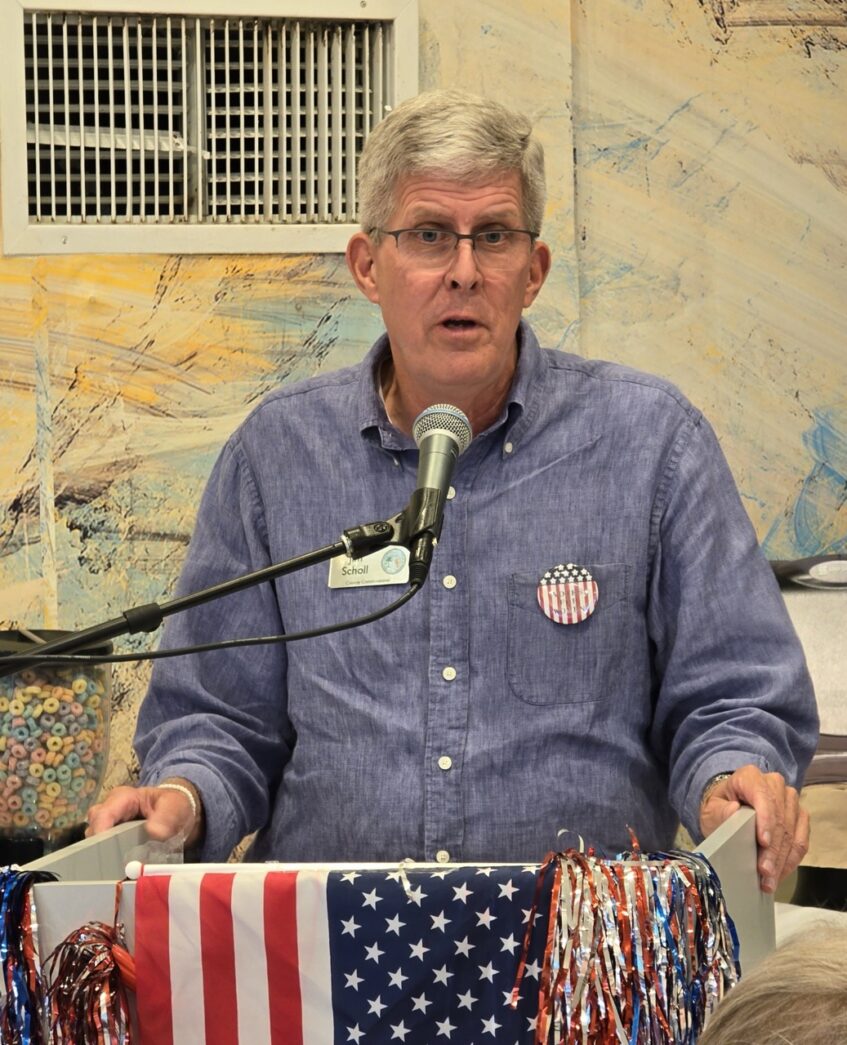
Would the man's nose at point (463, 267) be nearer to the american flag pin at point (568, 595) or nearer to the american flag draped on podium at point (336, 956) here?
the american flag pin at point (568, 595)

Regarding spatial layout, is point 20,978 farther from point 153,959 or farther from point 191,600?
point 191,600

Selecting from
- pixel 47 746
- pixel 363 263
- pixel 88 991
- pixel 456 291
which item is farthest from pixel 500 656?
pixel 88 991

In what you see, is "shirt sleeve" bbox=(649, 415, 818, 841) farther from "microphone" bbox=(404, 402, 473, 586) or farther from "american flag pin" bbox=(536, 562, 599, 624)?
"microphone" bbox=(404, 402, 473, 586)

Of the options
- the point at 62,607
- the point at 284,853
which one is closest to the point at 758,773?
the point at 284,853

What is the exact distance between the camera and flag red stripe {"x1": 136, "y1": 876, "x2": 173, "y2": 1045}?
1342mm

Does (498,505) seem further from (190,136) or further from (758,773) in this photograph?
(190,136)

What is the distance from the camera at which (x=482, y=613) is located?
6.71 feet

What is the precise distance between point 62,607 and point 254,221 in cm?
79

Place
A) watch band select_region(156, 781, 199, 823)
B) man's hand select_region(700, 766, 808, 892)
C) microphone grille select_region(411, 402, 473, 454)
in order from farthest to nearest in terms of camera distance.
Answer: watch band select_region(156, 781, 199, 823) < man's hand select_region(700, 766, 808, 892) < microphone grille select_region(411, 402, 473, 454)

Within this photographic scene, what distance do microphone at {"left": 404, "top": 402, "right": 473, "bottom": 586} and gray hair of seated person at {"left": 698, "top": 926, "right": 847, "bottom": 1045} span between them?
582 mm

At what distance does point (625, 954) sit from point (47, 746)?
1.22 m

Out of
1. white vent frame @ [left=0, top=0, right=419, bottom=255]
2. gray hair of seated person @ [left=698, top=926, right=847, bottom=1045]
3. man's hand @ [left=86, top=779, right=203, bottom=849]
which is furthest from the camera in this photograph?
white vent frame @ [left=0, top=0, right=419, bottom=255]

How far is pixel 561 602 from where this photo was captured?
2025 mm

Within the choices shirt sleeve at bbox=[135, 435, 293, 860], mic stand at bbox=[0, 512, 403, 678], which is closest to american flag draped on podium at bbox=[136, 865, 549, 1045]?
mic stand at bbox=[0, 512, 403, 678]
